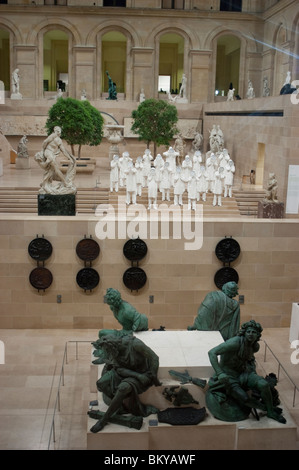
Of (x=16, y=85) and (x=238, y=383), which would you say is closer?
(x=238, y=383)

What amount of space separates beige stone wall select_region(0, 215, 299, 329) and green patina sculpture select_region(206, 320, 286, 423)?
419cm

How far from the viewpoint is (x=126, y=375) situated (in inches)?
307

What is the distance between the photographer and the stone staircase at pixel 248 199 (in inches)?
688

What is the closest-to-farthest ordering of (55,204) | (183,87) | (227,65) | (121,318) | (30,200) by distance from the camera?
(121,318)
(55,204)
(30,200)
(183,87)
(227,65)

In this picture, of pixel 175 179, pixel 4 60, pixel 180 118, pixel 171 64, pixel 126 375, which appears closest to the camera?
pixel 126 375

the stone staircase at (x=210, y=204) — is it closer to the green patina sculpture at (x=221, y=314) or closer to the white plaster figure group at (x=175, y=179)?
the white plaster figure group at (x=175, y=179)

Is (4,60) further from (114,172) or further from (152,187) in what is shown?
(152,187)

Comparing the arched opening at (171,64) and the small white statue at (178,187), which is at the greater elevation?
the arched opening at (171,64)

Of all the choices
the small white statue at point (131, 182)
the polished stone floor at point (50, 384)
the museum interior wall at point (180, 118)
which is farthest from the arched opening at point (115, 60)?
the polished stone floor at point (50, 384)

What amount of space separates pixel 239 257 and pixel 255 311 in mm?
1236

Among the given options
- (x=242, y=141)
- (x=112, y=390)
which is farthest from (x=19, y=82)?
(x=112, y=390)

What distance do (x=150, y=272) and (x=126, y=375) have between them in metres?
4.33

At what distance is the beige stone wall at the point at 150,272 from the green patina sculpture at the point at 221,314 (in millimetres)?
2568

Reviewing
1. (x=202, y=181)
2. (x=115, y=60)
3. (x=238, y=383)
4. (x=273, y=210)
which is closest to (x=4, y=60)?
(x=115, y=60)
